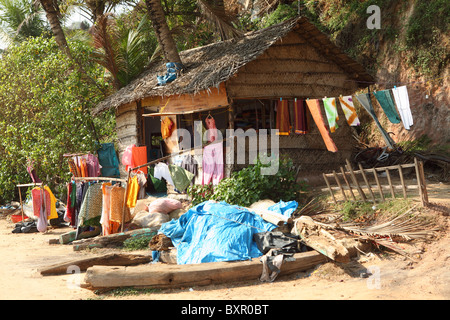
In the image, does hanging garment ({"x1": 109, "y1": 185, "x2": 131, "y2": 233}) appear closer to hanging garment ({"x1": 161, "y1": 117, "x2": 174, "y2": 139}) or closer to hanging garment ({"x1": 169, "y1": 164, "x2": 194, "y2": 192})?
hanging garment ({"x1": 169, "y1": 164, "x2": 194, "y2": 192})

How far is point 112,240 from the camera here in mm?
8258

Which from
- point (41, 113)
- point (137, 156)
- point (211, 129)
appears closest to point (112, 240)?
point (211, 129)

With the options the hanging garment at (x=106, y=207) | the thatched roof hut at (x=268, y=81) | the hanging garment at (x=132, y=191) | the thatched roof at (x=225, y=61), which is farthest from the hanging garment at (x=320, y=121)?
the hanging garment at (x=106, y=207)

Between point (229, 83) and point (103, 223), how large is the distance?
401cm

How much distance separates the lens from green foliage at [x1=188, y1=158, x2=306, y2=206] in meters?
8.51

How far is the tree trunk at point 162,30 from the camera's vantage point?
12.1 meters

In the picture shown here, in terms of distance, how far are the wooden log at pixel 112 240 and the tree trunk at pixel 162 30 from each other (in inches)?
218

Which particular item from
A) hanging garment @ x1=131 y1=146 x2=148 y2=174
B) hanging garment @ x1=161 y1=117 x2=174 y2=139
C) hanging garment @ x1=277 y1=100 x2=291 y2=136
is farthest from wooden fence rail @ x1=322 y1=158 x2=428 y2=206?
hanging garment @ x1=131 y1=146 x2=148 y2=174

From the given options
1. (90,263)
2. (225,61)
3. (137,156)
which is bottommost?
(90,263)

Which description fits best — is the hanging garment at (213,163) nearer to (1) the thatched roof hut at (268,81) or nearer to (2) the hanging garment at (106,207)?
(1) the thatched roof hut at (268,81)

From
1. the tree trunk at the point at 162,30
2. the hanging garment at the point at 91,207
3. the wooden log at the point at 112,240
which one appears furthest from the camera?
the tree trunk at the point at 162,30

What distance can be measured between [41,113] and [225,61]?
6.80 metres

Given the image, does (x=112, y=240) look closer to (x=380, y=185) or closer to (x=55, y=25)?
(x=380, y=185)

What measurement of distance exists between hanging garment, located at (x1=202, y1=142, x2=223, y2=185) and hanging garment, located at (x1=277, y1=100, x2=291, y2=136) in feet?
4.80
